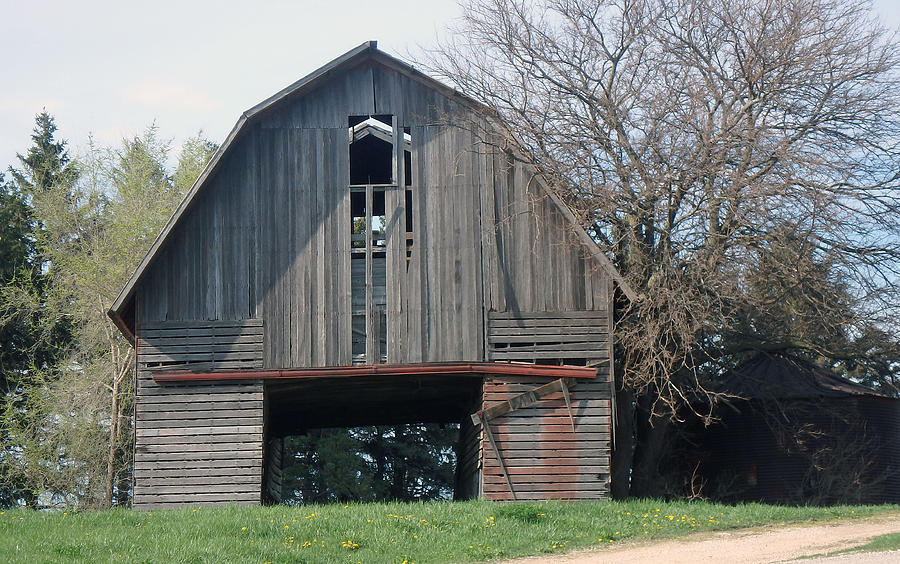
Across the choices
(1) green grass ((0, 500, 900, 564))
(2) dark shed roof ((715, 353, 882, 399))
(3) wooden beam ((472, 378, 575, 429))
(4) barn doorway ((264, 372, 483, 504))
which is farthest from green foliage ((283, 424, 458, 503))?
(1) green grass ((0, 500, 900, 564))

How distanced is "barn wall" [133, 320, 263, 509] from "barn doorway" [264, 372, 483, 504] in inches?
34.3

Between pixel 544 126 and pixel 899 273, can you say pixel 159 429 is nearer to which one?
pixel 544 126

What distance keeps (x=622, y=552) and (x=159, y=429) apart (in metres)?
8.82

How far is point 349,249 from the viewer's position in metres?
19.1

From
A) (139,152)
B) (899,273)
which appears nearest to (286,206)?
(899,273)

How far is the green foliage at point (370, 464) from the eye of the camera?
112 ft

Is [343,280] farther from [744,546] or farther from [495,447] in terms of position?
[744,546]

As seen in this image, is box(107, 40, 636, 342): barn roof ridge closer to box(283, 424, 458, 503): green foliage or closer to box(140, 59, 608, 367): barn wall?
box(140, 59, 608, 367): barn wall

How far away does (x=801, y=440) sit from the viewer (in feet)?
79.4

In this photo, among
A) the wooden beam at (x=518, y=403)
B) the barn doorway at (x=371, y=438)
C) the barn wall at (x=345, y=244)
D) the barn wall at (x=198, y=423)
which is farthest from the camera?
the barn doorway at (x=371, y=438)

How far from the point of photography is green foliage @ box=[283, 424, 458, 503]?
112ft

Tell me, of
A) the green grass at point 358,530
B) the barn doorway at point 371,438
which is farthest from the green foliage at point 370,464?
the green grass at point 358,530

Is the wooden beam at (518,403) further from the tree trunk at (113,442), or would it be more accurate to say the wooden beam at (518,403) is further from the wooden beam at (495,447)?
the tree trunk at (113,442)

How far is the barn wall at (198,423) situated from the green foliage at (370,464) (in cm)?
1562
